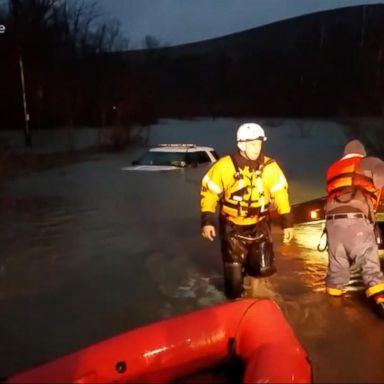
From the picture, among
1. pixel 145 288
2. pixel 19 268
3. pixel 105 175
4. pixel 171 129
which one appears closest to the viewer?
pixel 145 288

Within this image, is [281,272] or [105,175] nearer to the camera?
[281,272]

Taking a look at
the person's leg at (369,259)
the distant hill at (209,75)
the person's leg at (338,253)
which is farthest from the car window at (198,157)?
the person's leg at (369,259)

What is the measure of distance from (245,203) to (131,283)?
179 centimetres

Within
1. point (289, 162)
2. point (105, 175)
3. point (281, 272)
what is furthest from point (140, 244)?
point (289, 162)

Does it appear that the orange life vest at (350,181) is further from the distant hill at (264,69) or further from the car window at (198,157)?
the distant hill at (264,69)

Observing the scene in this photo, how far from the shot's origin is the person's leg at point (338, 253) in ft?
17.9

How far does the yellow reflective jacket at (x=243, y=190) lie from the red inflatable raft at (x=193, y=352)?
132 centimetres

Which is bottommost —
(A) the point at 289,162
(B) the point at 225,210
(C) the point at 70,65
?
(A) the point at 289,162

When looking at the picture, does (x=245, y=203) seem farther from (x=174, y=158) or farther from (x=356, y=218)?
(x=174, y=158)

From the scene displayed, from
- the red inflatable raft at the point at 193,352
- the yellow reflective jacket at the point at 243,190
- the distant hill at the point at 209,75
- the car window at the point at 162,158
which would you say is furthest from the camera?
the distant hill at the point at 209,75

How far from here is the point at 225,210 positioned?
223 inches

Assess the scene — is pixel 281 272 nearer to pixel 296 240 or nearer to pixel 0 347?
pixel 296 240

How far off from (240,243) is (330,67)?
199ft

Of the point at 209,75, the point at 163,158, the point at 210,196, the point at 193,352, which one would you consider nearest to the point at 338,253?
the point at 210,196
